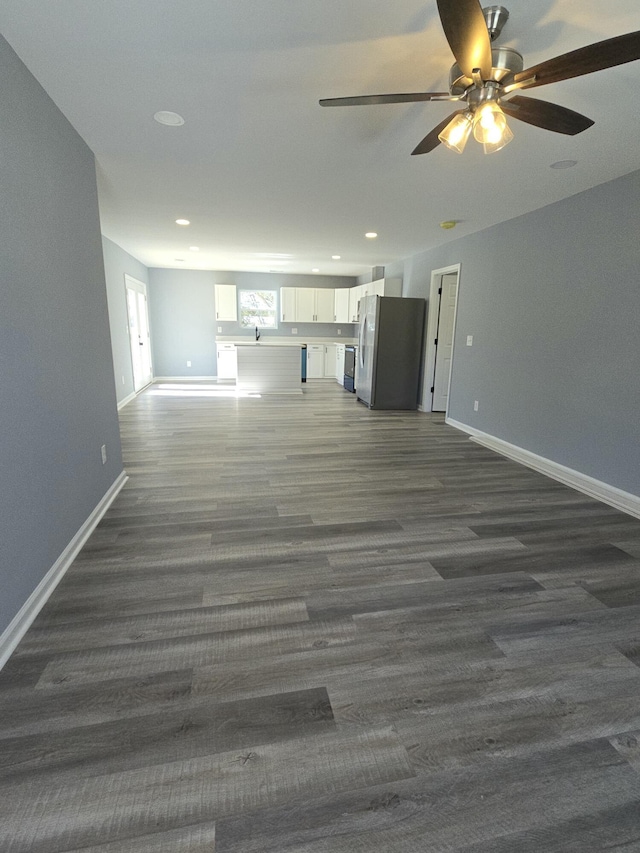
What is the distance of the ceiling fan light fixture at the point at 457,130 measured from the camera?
176cm

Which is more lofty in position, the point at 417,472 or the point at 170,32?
the point at 170,32

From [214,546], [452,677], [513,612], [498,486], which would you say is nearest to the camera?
[452,677]

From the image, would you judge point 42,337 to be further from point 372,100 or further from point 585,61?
point 585,61

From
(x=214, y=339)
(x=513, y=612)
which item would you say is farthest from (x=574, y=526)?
(x=214, y=339)

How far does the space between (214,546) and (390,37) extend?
8.51 ft

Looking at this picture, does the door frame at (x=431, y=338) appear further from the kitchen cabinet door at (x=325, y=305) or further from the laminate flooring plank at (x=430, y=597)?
the laminate flooring plank at (x=430, y=597)

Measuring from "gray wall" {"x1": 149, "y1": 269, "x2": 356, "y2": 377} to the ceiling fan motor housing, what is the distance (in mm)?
7826

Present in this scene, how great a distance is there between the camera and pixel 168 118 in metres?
2.30

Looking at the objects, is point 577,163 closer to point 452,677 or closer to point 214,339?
point 452,677

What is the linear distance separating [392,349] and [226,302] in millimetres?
4213

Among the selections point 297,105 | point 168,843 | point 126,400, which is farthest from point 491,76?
point 126,400

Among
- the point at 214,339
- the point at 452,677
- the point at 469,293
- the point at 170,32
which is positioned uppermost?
the point at 170,32

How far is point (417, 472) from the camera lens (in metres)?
3.74

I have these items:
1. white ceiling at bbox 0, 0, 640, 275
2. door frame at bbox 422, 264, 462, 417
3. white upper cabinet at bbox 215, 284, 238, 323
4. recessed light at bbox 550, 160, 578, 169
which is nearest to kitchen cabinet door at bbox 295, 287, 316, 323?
white upper cabinet at bbox 215, 284, 238, 323
